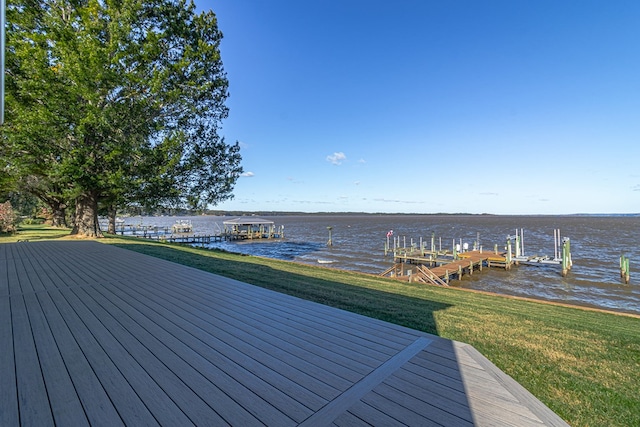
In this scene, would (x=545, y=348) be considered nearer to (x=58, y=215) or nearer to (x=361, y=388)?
(x=361, y=388)

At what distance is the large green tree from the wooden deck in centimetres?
918

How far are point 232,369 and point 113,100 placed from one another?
47.7 feet

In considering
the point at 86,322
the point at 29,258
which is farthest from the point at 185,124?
the point at 86,322

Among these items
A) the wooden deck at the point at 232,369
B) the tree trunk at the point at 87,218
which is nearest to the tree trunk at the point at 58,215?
the tree trunk at the point at 87,218

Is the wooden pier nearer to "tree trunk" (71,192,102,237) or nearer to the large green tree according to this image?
the large green tree

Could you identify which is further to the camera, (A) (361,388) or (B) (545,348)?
(B) (545,348)

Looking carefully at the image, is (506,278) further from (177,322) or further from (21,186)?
(21,186)

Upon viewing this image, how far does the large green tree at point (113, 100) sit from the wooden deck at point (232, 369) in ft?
30.1

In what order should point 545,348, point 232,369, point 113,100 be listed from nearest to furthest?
point 232,369 < point 545,348 < point 113,100

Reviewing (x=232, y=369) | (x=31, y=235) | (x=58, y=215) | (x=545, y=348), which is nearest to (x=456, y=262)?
(x=545, y=348)

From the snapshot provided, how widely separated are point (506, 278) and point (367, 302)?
53.0ft

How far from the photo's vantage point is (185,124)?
48.5ft

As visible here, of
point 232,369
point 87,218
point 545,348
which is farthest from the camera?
point 87,218

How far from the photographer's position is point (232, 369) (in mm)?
2422
